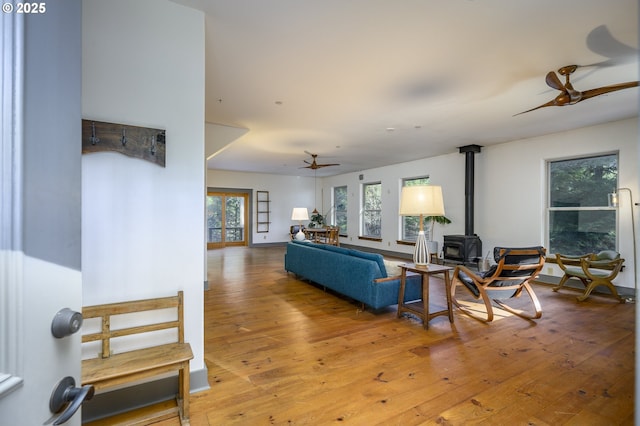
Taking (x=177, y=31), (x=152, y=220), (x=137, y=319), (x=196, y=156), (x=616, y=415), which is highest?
(x=177, y=31)

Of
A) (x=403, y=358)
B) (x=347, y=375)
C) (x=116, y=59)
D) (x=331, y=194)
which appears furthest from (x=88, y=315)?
(x=331, y=194)

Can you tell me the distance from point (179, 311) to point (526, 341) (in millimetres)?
3285

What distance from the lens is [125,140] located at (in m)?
1.92

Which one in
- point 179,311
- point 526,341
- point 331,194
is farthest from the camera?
point 331,194

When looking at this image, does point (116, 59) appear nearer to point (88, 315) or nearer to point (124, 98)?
point (124, 98)

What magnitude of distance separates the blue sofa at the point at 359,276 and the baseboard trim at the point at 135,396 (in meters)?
2.16

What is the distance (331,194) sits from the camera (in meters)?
11.5

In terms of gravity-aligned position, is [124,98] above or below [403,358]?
above

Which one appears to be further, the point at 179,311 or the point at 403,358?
the point at 403,358

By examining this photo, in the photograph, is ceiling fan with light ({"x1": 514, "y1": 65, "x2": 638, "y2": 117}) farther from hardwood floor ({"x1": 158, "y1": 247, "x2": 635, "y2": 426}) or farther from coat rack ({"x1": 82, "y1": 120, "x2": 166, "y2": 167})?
coat rack ({"x1": 82, "y1": 120, "x2": 166, "y2": 167})

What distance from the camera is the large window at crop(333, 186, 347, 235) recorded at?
10.9m

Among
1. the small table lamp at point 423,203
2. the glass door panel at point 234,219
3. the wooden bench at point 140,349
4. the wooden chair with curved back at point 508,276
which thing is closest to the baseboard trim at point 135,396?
the wooden bench at point 140,349

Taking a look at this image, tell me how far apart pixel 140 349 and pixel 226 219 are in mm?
8923

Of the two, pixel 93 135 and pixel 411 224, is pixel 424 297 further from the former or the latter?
pixel 411 224
